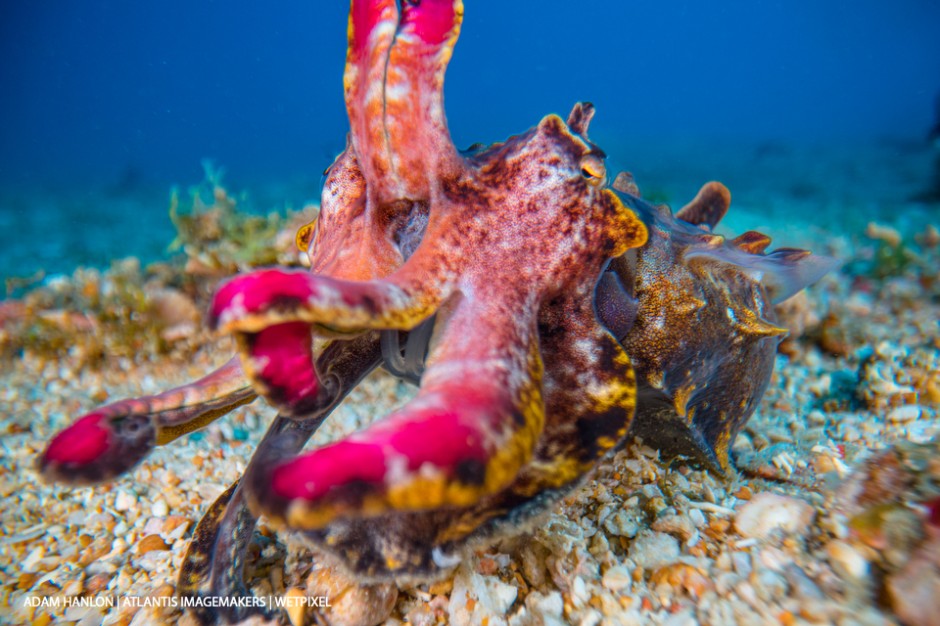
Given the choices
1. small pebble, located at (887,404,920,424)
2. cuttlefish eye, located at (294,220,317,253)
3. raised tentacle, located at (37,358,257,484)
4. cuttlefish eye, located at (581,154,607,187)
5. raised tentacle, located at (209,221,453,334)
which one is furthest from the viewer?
small pebble, located at (887,404,920,424)

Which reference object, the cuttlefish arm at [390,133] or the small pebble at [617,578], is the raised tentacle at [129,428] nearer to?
the cuttlefish arm at [390,133]

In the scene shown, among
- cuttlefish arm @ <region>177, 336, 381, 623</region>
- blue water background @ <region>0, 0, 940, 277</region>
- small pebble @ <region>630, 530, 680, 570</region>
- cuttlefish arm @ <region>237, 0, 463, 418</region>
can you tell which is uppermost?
blue water background @ <region>0, 0, 940, 277</region>

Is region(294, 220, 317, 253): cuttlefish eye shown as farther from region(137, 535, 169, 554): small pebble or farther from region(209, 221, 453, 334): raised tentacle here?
region(137, 535, 169, 554): small pebble

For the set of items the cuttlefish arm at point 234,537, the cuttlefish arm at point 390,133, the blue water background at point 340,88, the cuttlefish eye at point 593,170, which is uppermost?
the blue water background at point 340,88

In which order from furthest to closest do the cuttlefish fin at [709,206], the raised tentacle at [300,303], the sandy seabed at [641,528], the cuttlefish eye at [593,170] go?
the cuttlefish fin at [709,206]
the cuttlefish eye at [593,170]
the sandy seabed at [641,528]
the raised tentacle at [300,303]

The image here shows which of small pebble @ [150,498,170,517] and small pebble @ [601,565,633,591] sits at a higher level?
small pebble @ [150,498,170,517]

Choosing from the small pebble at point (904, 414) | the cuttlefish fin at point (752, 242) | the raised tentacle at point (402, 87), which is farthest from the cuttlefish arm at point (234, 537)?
the small pebble at point (904, 414)

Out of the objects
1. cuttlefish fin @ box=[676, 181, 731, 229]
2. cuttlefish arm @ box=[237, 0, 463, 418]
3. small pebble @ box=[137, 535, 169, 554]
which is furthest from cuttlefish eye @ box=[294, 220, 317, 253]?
cuttlefish fin @ box=[676, 181, 731, 229]
